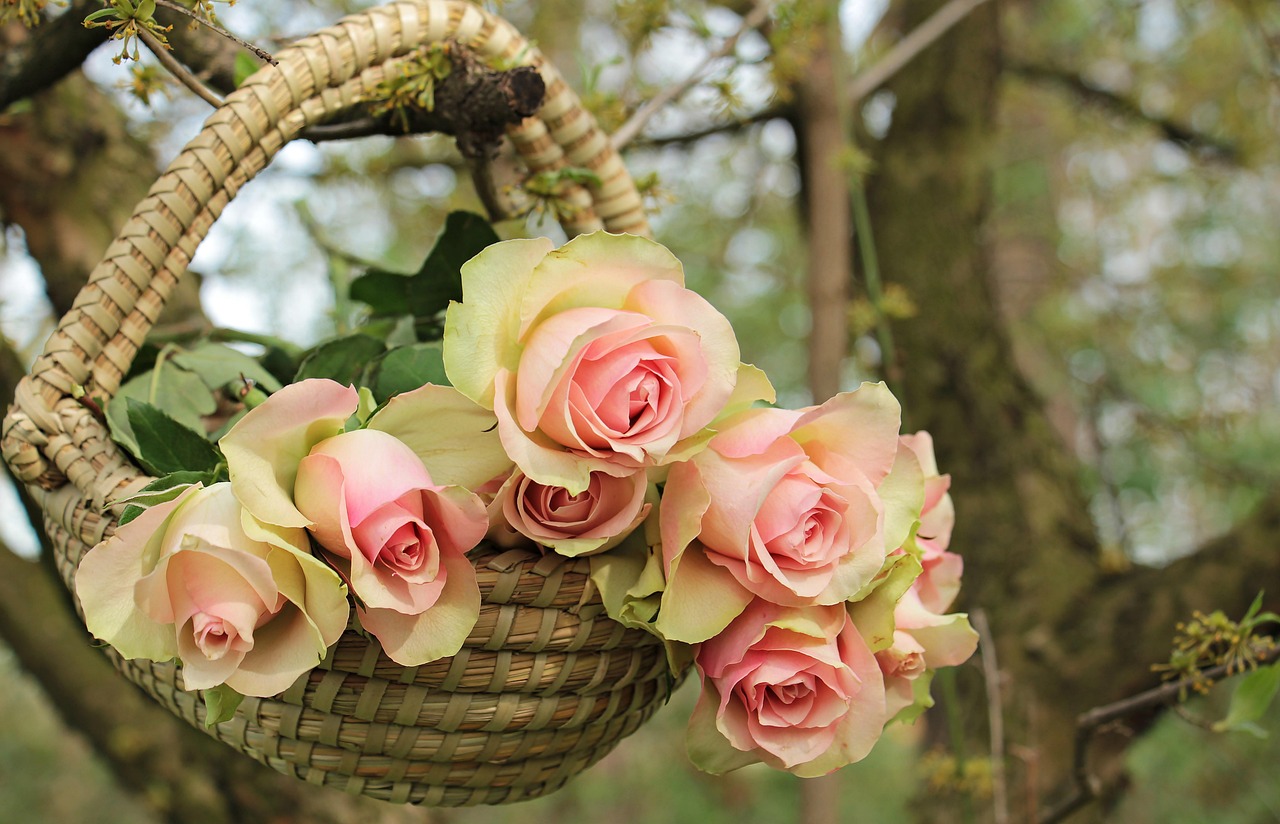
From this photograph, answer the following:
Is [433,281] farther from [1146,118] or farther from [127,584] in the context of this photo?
[1146,118]

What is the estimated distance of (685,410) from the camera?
389 millimetres

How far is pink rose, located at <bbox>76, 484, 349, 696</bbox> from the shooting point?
1.14 feet

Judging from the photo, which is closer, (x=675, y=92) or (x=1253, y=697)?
(x=1253, y=697)

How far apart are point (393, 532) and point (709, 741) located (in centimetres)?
19

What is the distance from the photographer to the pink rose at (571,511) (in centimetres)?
39

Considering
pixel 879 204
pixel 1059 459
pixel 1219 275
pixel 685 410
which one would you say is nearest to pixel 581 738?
pixel 685 410

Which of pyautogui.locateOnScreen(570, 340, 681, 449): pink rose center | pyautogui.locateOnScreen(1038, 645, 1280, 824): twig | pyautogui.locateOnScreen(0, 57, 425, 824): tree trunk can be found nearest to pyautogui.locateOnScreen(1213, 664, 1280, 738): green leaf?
pyautogui.locateOnScreen(1038, 645, 1280, 824): twig

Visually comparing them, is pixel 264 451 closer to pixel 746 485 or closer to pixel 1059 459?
pixel 746 485

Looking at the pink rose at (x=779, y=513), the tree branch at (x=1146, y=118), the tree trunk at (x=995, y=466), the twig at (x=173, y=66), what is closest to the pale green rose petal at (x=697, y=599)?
the pink rose at (x=779, y=513)

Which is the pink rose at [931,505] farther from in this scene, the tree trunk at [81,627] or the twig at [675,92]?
the tree trunk at [81,627]

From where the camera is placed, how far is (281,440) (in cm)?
37

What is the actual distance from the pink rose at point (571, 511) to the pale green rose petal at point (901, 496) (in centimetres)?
11

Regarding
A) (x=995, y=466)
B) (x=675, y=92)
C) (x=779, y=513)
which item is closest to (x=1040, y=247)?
(x=995, y=466)

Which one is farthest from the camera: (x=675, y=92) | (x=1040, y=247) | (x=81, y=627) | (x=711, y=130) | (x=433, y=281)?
(x=1040, y=247)
